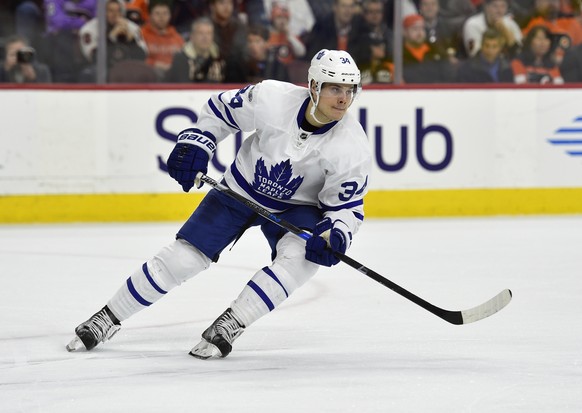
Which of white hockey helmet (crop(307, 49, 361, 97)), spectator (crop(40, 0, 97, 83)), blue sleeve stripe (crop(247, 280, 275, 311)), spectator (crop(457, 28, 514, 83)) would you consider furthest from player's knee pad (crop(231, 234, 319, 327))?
spectator (crop(457, 28, 514, 83))

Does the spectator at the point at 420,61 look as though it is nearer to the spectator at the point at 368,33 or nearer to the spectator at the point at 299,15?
the spectator at the point at 368,33

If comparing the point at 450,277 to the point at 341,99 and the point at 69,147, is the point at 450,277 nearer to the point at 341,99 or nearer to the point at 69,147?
the point at 341,99

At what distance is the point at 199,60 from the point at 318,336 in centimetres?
337

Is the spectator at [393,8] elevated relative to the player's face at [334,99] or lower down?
elevated

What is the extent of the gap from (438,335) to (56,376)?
4.10 feet

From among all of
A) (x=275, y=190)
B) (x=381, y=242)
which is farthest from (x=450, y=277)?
(x=275, y=190)

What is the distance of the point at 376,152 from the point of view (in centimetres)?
708

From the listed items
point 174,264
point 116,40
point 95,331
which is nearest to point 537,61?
point 116,40

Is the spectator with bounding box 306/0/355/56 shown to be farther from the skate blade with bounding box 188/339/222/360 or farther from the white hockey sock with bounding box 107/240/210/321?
the skate blade with bounding box 188/339/222/360

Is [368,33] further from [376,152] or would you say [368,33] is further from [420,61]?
[376,152]

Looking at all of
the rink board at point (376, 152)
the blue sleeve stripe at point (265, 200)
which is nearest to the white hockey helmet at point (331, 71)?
the blue sleeve stripe at point (265, 200)

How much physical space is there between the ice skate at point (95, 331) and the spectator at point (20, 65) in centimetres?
333

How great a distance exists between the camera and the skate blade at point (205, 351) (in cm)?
351

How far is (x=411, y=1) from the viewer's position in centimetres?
713
